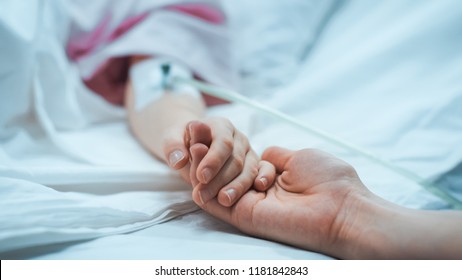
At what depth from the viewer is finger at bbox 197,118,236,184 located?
0.51m

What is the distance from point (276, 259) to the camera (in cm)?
47

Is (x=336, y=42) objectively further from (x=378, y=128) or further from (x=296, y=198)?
(x=296, y=198)

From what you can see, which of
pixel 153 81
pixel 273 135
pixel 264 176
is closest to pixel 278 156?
pixel 264 176

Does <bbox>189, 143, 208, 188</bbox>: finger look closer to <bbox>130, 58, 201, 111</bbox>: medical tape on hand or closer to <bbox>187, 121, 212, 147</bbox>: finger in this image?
<bbox>187, 121, 212, 147</bbox>: finger

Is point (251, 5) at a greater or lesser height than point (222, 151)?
greater

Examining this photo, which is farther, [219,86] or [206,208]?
[219,86]

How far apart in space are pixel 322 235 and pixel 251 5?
711 millimetres

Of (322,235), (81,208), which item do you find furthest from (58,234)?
(322,235)

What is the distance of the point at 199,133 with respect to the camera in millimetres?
532

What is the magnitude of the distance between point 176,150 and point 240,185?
0.10 metres

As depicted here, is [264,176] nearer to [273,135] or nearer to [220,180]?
[220,180]

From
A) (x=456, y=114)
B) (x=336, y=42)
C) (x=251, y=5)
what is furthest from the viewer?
(x=251, y=5)

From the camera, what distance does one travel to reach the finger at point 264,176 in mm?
556
